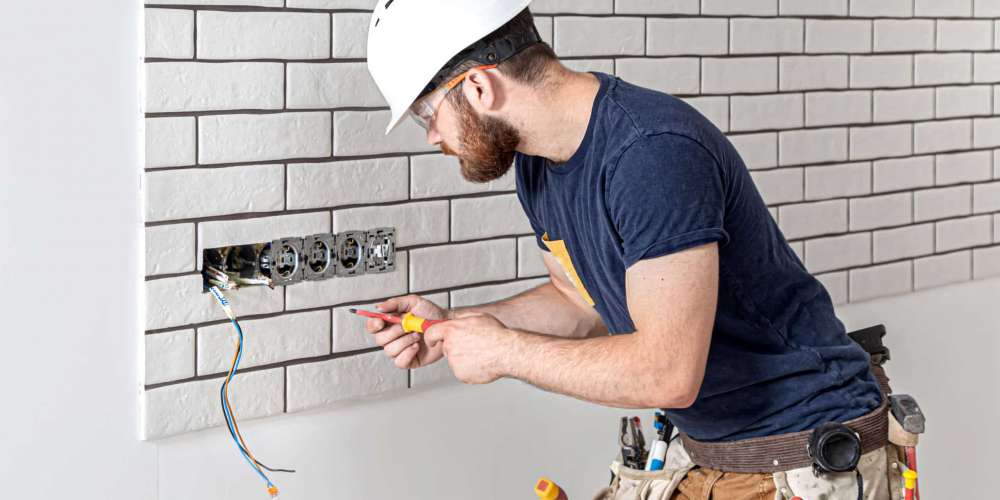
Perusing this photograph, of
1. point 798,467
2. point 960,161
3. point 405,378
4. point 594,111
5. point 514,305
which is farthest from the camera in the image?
point 960,161

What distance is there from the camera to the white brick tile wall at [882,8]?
2676 millimetres

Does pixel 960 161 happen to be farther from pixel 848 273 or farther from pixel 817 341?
pixel 817 341

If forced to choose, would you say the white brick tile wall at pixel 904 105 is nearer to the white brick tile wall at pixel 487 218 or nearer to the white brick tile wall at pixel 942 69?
the white brick tile wall at pixel 942 69

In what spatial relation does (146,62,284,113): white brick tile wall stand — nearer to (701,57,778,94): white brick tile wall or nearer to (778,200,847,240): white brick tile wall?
(701,57,778,94): white brick tile wall

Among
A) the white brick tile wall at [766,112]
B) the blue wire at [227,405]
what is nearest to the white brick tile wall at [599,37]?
the white brick tile wall at [766,112]

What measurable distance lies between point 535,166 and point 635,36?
65 centimetres

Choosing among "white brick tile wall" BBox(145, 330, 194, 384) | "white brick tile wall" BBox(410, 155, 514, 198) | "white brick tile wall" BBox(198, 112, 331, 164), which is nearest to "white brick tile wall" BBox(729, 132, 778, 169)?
"white brick tile wall" BBox(410, 155, 514, 198)

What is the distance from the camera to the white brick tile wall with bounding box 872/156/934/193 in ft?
9.07

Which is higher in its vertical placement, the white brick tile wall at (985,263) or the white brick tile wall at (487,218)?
the white brick tile wall at (487,218)

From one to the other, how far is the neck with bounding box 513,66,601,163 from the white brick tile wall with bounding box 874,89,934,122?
4.65 ft

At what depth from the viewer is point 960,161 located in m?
2.93

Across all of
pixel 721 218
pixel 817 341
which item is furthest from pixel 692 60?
pixel 721 218

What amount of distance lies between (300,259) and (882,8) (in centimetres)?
165

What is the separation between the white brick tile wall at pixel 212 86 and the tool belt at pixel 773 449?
0.87 metres
